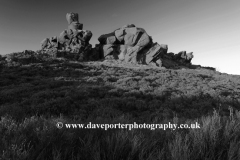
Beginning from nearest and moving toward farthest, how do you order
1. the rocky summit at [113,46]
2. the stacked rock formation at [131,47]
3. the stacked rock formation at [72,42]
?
1. the stacked rock formation at [72,42]
2. the rocky summit at [113,46]
3. the stacked rock formation at [131,47]

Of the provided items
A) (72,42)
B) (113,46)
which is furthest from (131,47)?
(72,42)

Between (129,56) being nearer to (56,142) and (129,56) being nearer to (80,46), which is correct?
(80,46)

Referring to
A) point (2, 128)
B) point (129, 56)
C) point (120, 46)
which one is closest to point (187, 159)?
point (2, 128)

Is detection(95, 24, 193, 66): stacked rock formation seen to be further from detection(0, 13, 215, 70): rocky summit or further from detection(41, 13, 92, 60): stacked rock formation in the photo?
detection(41, 13, 92, 60): stacked rock formation

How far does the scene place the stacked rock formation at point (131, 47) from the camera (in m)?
45.8

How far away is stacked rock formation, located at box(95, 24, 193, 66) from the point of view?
45812mm

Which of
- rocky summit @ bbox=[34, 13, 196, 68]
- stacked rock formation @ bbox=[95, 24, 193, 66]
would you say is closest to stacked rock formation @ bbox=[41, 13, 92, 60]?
rocky summit @ bbox=[34, 13, 196, 68]

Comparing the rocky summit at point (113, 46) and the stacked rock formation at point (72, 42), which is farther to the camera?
the rocky summit at point (113, 46)

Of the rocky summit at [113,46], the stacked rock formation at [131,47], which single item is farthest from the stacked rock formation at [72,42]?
the stacked rock formation at [131,47]

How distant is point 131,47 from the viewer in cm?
4759

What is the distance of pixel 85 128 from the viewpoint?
6.61 ft

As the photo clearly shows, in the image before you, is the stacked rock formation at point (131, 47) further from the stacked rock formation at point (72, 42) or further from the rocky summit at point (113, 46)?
the stacked rock formation at point (72, 42)

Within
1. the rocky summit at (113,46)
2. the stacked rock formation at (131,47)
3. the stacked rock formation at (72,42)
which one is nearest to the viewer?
the stacked rock formation at (72,42)

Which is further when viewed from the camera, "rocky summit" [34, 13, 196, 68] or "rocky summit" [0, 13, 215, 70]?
"rocky summit" [34, 13, 196, 68]
